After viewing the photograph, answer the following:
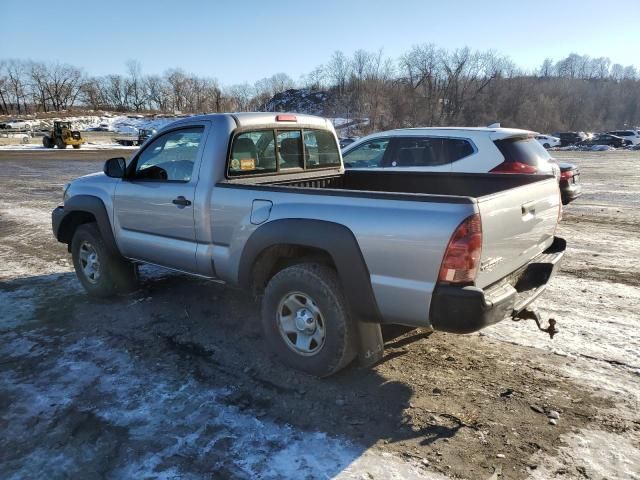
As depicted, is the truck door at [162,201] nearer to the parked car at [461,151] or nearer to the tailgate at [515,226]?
the tailgate at [515,226]

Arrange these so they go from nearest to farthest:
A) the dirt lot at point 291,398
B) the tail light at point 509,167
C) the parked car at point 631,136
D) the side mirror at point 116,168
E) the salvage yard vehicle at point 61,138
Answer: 1. the dirt lot at point 291,398
2. the side mirror at point 116,168
3. the tail light at point 509,167
4. the salvage yard vehicle at point 61,138
5. the parked car at point 631,136

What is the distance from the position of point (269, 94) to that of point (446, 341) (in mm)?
155561

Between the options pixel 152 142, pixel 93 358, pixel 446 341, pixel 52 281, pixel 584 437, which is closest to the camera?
pixel 584 437

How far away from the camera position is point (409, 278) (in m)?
2.96

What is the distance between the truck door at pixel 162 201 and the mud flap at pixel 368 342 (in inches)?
69.2

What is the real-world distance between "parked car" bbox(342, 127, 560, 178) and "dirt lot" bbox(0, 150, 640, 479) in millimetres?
2290

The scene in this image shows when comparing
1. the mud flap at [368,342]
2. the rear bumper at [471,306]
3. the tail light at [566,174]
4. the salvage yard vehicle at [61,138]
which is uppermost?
the salvage yard vehicle at [61,138]

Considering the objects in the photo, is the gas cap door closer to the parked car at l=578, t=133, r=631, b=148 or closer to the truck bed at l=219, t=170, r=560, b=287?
the truck bed at l=219, t=170, r=560, b=287

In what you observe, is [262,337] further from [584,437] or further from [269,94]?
[269,94]

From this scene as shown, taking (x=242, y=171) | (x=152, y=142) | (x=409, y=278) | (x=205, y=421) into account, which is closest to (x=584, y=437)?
(x=409, y=278)

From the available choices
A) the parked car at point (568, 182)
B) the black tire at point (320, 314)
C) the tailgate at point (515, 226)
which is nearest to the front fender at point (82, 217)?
the black tire at point (320, 314)

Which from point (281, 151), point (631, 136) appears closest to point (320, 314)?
point (281, 151)

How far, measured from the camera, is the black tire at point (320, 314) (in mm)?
3316

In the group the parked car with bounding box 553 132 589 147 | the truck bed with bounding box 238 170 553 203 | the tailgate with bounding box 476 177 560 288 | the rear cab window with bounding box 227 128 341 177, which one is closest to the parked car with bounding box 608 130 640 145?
the parked car with bounding box 553 132 589 147
